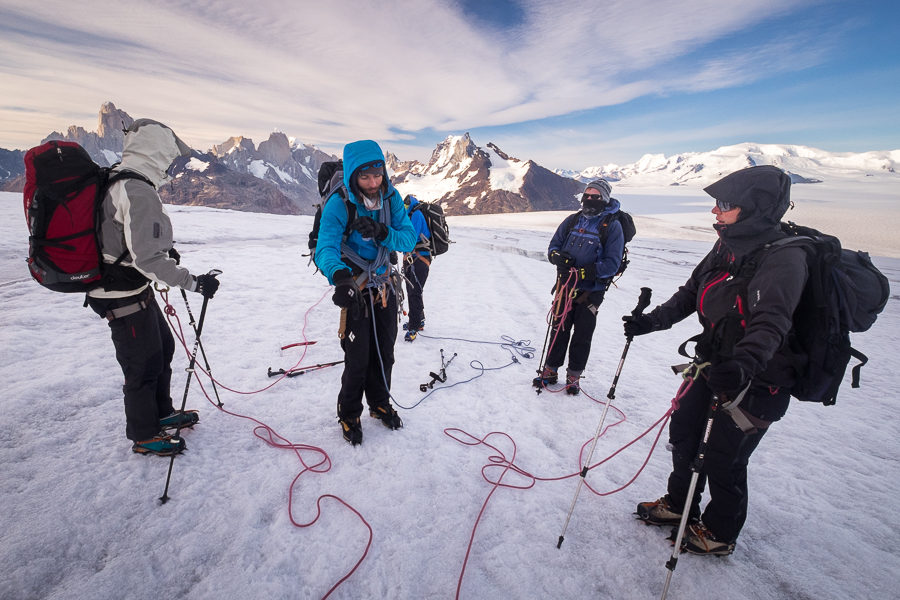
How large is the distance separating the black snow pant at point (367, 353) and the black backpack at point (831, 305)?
3.19 meters

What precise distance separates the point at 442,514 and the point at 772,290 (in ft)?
9.40

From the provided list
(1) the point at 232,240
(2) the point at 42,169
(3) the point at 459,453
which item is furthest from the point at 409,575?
(1) the point at 232,240

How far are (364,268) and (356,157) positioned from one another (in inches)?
40.5

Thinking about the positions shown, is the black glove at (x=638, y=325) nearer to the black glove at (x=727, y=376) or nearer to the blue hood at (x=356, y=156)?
the black glove at (x=727, y=376)

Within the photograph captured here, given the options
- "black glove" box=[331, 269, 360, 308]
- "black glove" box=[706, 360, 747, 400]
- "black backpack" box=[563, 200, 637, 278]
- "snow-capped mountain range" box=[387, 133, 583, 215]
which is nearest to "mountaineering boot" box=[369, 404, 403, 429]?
"black glove" box=[331, 269, 360, 308]

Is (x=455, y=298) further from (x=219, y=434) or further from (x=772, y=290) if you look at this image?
(x=772, y=290)

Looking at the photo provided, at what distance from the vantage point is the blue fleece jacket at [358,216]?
3178 millimetres

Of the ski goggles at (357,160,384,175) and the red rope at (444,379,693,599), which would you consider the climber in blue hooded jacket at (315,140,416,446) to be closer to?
the ski goggles at (357,160,384,175)

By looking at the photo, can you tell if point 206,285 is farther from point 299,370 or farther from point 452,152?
point 452,152

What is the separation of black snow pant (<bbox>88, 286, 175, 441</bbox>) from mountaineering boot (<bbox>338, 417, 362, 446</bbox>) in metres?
1.65

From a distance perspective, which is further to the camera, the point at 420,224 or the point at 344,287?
the point at 420,224

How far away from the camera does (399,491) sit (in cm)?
318

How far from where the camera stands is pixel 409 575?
252 centimetres

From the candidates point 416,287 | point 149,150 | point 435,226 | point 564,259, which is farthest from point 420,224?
point 149,150
